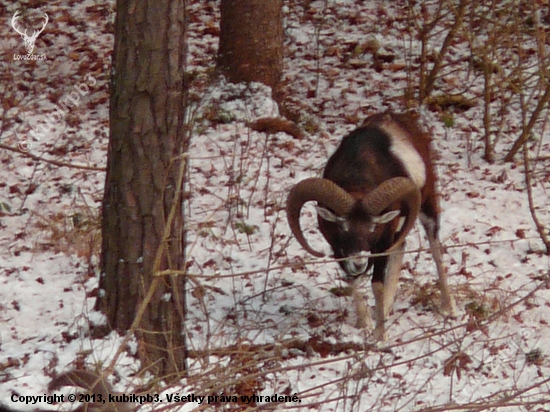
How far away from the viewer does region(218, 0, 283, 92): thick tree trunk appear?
34.5 feet

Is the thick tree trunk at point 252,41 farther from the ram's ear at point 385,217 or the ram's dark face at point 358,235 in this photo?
the ram's ear at point 385,217

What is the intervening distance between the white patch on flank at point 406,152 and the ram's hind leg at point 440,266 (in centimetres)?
40

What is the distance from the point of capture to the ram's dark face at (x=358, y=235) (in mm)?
6727

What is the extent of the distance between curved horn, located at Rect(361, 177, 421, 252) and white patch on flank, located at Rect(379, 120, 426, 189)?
0.46 m

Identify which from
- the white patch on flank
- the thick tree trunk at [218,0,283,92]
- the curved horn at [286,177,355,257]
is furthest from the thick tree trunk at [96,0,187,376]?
the thick tree trunk at [218,0,283,92]

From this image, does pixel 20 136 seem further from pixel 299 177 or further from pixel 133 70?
pixel 133 70

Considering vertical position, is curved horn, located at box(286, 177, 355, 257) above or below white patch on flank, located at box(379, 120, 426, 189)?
below

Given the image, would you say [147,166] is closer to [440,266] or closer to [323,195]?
[323,195]

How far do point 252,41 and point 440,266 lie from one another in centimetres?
453

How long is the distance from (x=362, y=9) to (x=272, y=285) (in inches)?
310

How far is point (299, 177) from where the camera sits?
375 inches

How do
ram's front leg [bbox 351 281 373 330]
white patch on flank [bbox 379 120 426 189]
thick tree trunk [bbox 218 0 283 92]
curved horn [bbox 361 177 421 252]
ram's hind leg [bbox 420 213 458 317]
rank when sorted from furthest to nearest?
1. thick tree trunk [bbox 218 0 283 92]
2. white patch on flank [bbox 379 120 426 189]
3. ram's hind leg [bbox 420 213 458 317]
4. ram's front leg [bbox 351 281 373 330]
5. curved horn [bbox 361 177 421 252]

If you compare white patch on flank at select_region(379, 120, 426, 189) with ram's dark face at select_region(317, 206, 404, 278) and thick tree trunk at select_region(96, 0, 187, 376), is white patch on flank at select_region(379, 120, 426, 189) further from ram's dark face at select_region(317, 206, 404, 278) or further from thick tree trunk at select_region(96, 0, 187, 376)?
thick tree trunk at select_region(96, 0, 187, 376)

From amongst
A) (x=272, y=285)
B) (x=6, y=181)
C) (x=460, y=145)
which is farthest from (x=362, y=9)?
(x=272, y=285)
